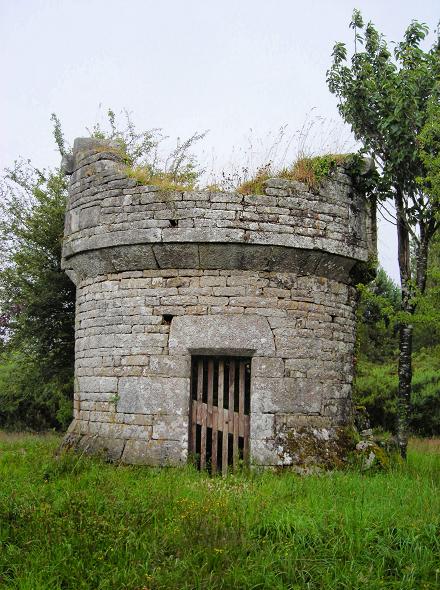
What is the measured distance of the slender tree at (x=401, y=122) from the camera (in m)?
8.20

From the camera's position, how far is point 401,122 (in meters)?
8.26

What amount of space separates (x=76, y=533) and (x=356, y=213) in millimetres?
5201

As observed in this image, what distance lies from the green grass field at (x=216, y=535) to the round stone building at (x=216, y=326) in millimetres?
1031

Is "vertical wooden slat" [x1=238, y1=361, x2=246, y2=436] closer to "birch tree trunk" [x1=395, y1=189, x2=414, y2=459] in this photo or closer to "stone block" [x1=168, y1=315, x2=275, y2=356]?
"stone block" [x1=168, y1=315, x2=275, y2=356]

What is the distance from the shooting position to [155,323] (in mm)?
6887

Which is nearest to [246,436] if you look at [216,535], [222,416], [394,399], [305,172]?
[222,416]

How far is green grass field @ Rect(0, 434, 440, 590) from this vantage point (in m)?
3.91

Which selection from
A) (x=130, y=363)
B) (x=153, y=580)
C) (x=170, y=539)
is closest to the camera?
(x=153, y=580)

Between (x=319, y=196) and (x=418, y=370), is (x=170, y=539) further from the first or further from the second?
(x=418, y=370)

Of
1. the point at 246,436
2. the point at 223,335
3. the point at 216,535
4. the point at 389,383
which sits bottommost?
the point at 216,535

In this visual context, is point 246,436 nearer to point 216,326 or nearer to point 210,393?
point 210,393

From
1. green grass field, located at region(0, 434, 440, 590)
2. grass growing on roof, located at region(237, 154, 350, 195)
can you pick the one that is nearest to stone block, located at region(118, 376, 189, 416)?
green grass field, located at region(0, 434, 440, 590)

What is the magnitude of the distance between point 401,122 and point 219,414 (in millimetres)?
4852

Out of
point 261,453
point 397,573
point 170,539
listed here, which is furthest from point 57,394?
point 397,573
